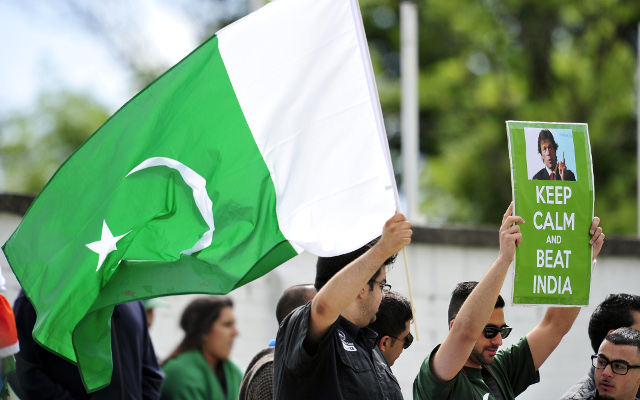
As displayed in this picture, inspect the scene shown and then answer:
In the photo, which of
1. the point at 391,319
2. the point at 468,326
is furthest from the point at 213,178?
the point at 468,326

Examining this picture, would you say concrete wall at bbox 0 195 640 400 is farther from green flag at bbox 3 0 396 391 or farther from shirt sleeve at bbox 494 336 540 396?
green flag at bbox 3 0 396 391

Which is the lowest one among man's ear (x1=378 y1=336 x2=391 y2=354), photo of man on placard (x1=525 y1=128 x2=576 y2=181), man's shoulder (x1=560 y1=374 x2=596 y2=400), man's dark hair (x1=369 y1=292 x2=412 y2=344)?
man's shoulder (x1=560 y1=374 x2=596 y2=400)

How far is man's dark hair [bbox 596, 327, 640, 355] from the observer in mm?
4602

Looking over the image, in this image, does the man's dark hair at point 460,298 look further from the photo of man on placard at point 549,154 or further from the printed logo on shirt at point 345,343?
the printed logo on shirt at point 345,343

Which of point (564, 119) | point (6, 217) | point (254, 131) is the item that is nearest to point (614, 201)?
point (564, 119)

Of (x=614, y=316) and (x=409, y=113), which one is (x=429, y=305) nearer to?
(x=614, y=316)

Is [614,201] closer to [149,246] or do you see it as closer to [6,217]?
[6,217]

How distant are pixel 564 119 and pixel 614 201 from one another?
1669mm

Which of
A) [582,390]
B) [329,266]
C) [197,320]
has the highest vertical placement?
[329,266]

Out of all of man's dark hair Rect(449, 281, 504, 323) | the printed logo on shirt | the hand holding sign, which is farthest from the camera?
man's dark hair Rect(449, 281, 504, 323)

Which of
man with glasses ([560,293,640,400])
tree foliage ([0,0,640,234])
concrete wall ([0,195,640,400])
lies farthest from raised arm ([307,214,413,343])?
tree foliage ([0,0,640,234])

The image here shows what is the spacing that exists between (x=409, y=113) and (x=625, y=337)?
15.2 feet

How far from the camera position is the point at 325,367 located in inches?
141

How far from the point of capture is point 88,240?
4.25 meters
